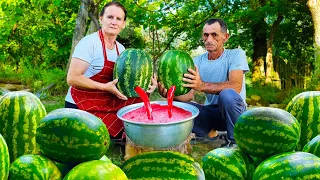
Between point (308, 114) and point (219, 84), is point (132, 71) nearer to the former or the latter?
point (219, 84)

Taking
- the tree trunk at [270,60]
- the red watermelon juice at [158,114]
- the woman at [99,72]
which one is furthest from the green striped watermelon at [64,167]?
the tree trunk at [270,60]

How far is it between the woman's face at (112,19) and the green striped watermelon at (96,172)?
2711 millimetres

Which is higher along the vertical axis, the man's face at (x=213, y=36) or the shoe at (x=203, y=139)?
the man's face at (x=213, y=36)

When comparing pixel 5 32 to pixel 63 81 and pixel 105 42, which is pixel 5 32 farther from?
pixel 105 42

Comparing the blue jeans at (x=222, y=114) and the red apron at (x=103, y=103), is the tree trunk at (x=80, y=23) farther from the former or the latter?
the blue jeans at (x=222, y=114)

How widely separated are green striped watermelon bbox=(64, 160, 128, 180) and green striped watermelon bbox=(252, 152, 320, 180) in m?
0.44

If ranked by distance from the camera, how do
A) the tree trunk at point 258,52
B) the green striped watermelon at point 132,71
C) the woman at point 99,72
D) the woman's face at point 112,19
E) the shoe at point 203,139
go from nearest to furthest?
the green striped watermelon at point 132,71, the woman at point 99,72, the woman's face at point 112,19, the shoe at point 203,139, the tree trunk at point 258,52

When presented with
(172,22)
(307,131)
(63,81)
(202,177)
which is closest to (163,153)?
(202,177)

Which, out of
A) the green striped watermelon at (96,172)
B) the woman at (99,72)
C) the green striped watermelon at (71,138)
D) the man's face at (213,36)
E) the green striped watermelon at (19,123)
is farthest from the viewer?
the man's face at (213,36)

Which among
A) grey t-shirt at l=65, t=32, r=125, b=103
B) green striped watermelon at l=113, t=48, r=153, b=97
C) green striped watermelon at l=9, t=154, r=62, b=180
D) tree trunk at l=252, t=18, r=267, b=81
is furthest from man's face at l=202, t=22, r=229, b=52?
tree trunk at l=252, t=18, r=267, b=81

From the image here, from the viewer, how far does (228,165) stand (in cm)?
141

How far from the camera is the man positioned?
3.74 m

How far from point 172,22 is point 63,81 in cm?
271

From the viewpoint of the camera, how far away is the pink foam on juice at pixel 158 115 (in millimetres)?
2637
